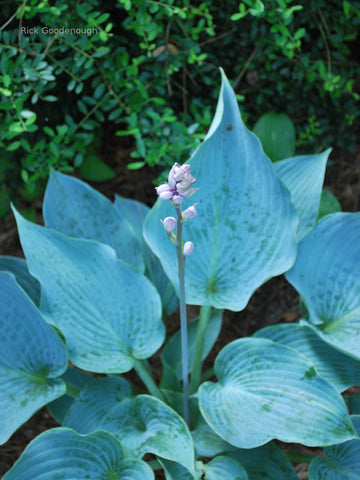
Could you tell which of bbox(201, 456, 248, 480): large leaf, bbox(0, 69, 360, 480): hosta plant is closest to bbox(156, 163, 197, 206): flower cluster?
bbox(0, 69, 360, 480): hosta plant

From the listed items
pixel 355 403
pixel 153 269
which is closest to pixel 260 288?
pixel 153 269

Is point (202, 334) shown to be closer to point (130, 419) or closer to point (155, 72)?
point (130, 419)

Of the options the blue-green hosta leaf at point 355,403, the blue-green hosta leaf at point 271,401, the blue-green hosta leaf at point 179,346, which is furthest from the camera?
the blue-green hosta leaf at point 179,346

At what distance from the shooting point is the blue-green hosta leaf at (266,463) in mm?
1190

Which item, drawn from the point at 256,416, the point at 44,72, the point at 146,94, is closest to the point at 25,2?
the point at 44,72

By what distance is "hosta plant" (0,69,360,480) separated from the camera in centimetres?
Answer: 109

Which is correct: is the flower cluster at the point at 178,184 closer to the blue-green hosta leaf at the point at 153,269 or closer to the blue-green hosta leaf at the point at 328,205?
the blue-green hosta leaf at the point at 153,269

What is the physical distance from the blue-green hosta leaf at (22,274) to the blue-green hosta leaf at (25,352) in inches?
6.7

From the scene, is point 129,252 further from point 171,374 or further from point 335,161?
point 335,161

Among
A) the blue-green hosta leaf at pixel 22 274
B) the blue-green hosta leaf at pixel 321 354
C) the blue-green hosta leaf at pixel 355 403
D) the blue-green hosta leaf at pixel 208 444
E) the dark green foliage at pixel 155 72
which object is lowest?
the blue-green hosta leaf at pixel 208 444

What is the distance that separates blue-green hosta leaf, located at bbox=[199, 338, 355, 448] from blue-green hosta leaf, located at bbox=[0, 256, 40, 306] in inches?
20.6

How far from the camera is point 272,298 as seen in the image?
5.74 feet

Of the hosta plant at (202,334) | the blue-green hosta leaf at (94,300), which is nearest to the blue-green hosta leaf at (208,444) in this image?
the hosta plant at (202,334)

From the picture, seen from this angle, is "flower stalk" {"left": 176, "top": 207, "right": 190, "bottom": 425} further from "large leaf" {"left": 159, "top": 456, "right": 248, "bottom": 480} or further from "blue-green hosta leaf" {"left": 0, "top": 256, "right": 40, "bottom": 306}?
"blue-green hosta leaf" {"left": 0, "top": 256, "right": 40, "bottom": 306}
